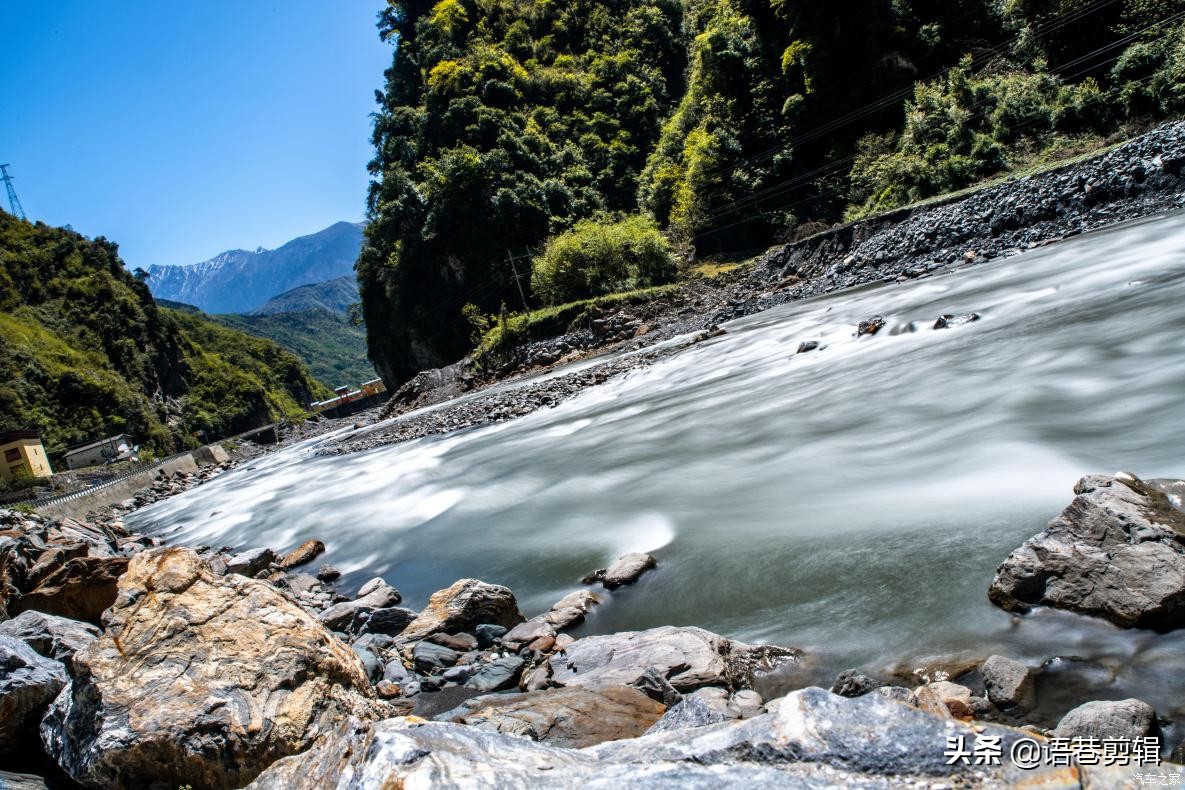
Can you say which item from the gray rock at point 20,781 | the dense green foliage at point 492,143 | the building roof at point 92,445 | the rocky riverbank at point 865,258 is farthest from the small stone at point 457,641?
the building roof at point 92,445

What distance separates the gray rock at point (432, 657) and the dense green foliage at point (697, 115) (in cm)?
3327

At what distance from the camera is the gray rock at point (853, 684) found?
379 cm

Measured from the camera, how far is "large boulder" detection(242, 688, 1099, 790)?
6.06 feet

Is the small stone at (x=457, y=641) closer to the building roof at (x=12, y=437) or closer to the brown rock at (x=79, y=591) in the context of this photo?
the brown rock at (x=79, y=591)

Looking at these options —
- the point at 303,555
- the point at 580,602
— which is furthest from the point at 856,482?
→ the point at 303,555

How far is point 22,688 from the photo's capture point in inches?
155

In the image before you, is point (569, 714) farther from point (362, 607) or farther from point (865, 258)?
point (865, 258)

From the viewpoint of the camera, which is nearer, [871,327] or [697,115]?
[871,327]

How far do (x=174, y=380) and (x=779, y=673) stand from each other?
10810 cm

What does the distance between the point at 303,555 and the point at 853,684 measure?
36.0 ft

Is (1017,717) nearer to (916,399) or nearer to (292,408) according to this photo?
(916,399)

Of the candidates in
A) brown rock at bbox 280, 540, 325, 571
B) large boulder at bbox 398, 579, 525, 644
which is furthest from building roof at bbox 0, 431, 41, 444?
large boulder at bbox 398, 579, 525, 644

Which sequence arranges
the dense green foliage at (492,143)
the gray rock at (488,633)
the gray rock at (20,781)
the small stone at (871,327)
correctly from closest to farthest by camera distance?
the gray rock at (20,781) < the gray rock at (488,633) < the small stone at (871,327) < the dense green foliage at (492,143)

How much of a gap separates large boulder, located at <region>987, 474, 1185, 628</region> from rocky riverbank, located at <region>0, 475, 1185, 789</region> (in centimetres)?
2
